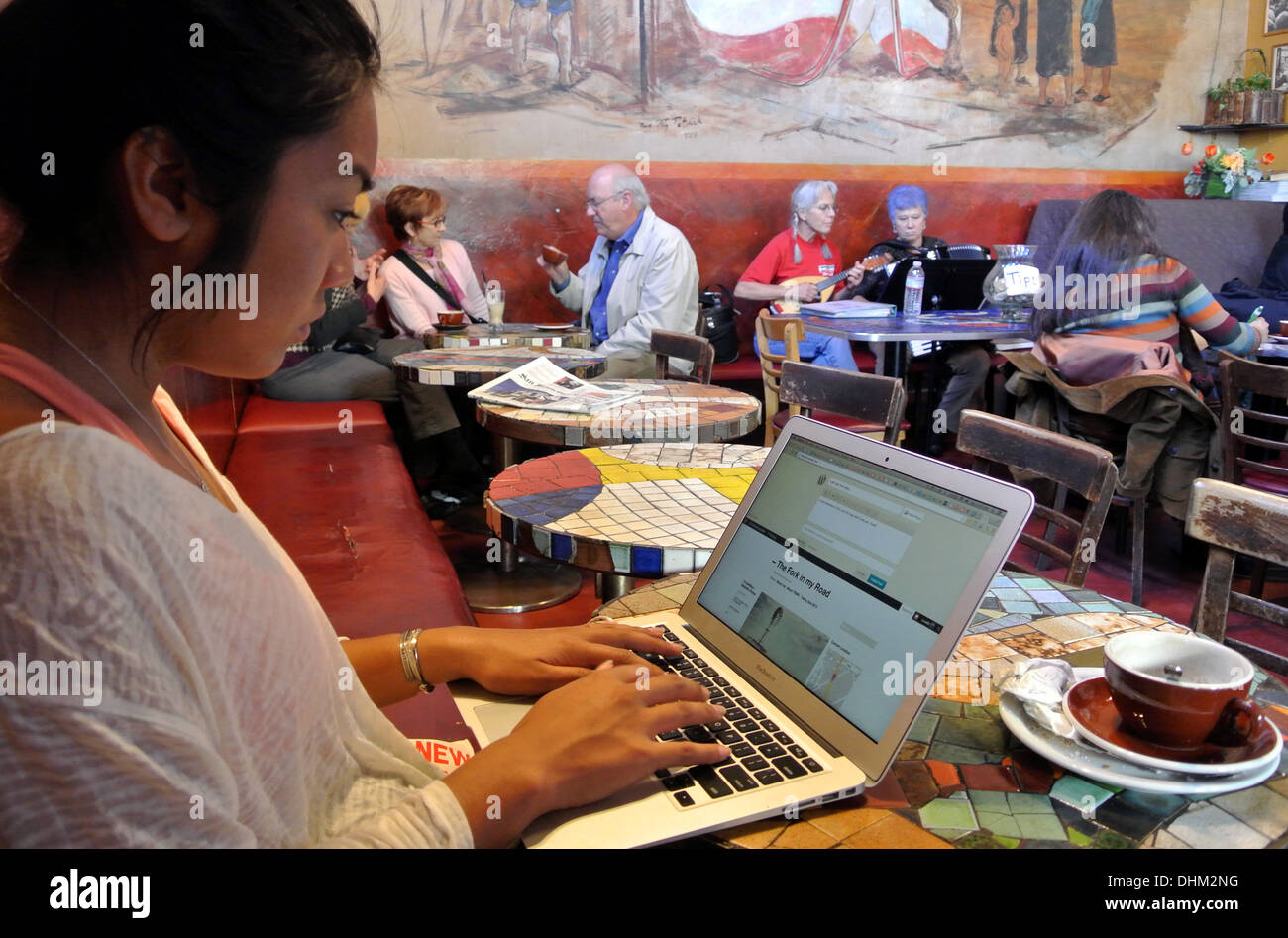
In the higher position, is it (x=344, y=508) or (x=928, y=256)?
(x=928, y=256)

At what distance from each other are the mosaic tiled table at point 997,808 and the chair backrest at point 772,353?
3.02 meters

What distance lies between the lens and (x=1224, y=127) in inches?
286

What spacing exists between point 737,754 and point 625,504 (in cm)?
87

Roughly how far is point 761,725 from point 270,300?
1.87 ft

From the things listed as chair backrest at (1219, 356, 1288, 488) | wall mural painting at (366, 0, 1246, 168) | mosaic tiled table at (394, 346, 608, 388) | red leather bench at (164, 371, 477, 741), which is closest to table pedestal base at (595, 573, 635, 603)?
red leather bench at (164, 371, 477, 741)

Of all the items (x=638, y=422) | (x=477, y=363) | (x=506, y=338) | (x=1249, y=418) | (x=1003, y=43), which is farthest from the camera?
(x=1003, y=43)

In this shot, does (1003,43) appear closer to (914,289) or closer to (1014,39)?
(1014,39)

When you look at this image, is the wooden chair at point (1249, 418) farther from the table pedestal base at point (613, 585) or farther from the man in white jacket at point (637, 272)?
the man in white jacket at point (637, 272)

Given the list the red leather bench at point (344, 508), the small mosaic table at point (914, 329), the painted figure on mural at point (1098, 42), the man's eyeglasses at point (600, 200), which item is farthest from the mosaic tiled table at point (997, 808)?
the painted figure on mural at point (1098, 42)

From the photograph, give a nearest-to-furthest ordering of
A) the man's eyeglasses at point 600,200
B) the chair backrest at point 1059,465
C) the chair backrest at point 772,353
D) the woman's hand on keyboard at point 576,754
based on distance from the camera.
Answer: the woman's hand on keyboard at point 576,754
the chair backrest at point 1059,465
the chair backrest at point 772,353
the man's eyeglasses at point 600,200

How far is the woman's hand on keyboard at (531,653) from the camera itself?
38.6 inches

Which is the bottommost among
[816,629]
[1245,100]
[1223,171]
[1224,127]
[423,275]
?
[816,629]

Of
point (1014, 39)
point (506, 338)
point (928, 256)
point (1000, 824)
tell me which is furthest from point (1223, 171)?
point (1000, 824)

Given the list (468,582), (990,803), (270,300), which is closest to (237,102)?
(270,300)
